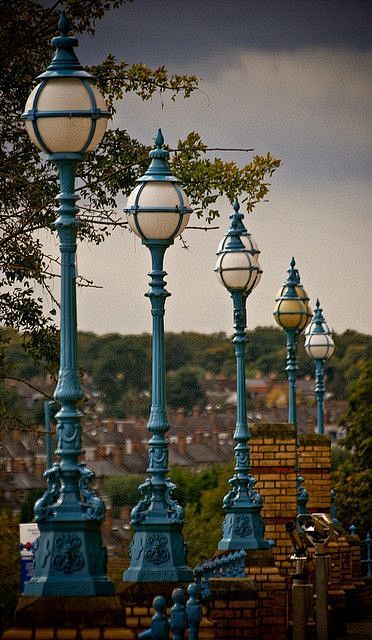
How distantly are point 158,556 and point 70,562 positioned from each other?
3.44 m

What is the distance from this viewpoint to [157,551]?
15125mm

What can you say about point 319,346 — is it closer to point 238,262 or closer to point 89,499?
point 238,262

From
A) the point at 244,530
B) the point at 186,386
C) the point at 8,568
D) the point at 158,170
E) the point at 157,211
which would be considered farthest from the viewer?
Answer: the point at 186,386

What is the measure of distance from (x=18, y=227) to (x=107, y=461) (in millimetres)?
99677

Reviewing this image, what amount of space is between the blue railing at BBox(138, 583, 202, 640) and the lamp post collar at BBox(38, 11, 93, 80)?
3231 millimetres

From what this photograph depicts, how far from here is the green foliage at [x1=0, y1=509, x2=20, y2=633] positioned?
30.1 m

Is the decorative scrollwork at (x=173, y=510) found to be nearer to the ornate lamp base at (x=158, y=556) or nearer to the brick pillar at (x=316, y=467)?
the ornate lamp base at (x=158, y=556)

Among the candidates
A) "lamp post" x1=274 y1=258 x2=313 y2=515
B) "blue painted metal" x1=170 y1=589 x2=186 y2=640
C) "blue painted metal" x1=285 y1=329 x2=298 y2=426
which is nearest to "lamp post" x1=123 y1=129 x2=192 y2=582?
"blue painted metal" x1=170 y1=589 x2=186 y2=640

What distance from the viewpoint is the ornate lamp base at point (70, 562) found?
11617 millimetres

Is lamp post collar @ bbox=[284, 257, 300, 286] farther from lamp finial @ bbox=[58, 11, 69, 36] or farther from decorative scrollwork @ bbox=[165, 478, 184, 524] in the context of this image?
lamp finial @ bbox=[58, 11, 69, 36]

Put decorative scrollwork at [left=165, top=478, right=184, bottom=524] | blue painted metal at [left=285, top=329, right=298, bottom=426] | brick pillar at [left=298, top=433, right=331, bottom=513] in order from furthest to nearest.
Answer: brick pillar at [left=298, top=433, right=331, bottom=513]
blue painted metal at [left=285, top=329, right=298, bottom=426]
decorative scrollwork at [left=165, top=478, right=184, bottom=524]

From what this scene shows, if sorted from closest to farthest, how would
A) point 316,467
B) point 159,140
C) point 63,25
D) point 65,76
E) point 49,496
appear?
point 49,496, point 65,76, point 63,25, point 159,140, point 316,467

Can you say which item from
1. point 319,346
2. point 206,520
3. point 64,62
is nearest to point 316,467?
point 319,346

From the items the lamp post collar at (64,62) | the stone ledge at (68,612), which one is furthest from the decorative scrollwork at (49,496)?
the lamp post collar at (64,62)
